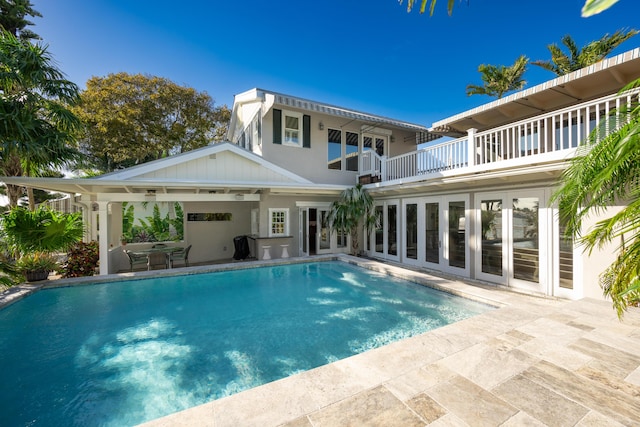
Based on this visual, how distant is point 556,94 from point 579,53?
1390 centimetres

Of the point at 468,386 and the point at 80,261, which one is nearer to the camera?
the point at 468,386

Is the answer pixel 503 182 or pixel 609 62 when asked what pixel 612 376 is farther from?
pixel 609 62

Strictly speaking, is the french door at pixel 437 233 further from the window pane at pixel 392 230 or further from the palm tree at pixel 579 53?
the palm tree at pixel 579 53

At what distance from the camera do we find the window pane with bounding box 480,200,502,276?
8078 millimetres

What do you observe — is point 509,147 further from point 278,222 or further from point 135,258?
point 135,258

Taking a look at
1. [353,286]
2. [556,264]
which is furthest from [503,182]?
[353,286]

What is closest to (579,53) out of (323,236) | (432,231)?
(432,231)

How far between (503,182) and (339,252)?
7.63m

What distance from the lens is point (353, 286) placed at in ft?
28.9

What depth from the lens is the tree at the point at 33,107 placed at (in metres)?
6.86

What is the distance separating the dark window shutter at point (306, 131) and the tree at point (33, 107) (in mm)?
7890

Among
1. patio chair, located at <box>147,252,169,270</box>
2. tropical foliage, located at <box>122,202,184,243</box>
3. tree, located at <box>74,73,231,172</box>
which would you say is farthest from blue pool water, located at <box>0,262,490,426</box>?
tree, located at <box>74,73,231,172</box>

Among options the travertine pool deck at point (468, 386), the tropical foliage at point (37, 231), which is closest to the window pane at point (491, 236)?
the travertine pool deck at point (468, 386)

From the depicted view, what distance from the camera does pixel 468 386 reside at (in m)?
3.03
